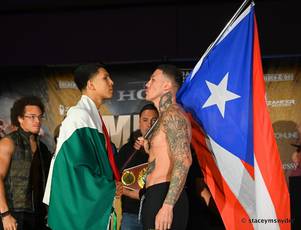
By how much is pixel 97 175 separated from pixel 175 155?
603 millimetres

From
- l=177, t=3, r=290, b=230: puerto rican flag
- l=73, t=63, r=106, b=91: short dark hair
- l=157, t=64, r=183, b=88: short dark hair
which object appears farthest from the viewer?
l=73, t=63, r=106, b=91: short dark hair

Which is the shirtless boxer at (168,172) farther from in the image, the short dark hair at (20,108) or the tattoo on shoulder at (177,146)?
the short dark hair at (20,108)

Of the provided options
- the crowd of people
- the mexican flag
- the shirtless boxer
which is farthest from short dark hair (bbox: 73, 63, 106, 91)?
the shirtless boxer

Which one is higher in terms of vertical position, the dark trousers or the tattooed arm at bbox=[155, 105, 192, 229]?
the tattooed arm at bbox=[155, 105, 192, 229]

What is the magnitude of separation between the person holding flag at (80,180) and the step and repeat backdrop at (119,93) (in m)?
1.81

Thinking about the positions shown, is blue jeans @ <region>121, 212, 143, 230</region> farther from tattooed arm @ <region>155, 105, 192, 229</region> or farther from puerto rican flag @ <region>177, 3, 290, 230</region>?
tattooed arm @ <region>155, 105, 192, 229</region>

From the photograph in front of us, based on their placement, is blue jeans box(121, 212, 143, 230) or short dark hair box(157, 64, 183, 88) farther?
blue jeans box(121, 212, 143, 230)

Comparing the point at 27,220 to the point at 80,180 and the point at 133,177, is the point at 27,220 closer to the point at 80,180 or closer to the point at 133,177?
the point at 133,177

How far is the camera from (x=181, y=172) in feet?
12.3

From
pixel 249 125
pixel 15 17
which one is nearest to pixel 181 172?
pixel 249 125

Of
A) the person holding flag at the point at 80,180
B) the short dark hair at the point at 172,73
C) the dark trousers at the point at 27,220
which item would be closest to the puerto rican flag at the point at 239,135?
the short dark hair at the point at 172,73

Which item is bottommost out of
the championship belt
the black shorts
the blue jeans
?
the blue jeans

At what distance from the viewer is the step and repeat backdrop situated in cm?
575

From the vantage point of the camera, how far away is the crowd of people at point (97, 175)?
383 cm
